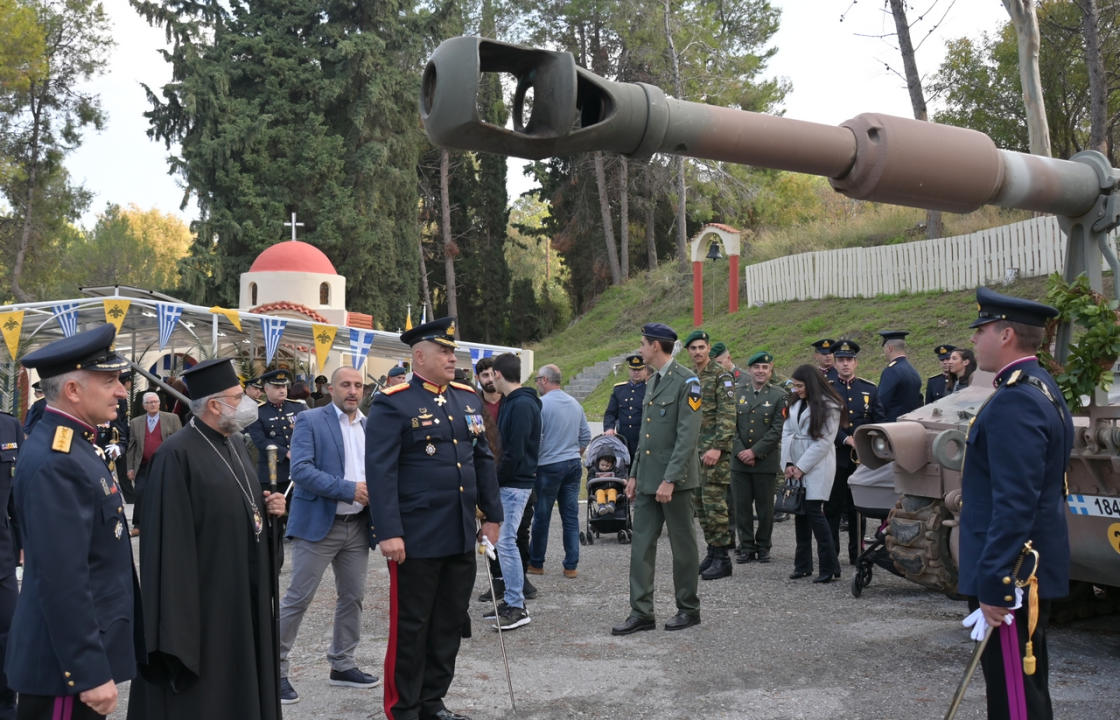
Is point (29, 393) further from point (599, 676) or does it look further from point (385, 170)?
point (385, 170)

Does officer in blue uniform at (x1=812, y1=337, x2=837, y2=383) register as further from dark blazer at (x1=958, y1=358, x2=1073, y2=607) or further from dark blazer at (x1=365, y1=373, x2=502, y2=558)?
dark blazer at (x1=958, y1=358, x2=1073, y2=607)

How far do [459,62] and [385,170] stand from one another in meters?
40.8

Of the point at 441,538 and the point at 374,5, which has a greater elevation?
the point at 374,5

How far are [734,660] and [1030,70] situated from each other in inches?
462

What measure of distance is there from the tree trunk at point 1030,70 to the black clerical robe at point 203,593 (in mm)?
12762

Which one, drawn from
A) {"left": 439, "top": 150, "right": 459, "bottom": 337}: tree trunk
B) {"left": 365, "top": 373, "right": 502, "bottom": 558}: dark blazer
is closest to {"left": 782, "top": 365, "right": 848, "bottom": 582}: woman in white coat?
{"left": 365, "top": 373, "right": 502, "bottom": 558}: dark blazer

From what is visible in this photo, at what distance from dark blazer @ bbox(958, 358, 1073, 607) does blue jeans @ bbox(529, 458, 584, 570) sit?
5175 millimetres

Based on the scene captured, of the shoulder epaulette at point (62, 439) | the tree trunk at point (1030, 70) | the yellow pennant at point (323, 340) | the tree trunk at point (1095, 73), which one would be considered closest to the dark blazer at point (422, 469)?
the shoulder epaulette at point (62, 439)

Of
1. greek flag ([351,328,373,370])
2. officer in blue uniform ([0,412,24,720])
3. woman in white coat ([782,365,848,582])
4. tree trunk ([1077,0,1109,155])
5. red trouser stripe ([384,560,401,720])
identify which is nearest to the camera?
officer in blue uniform ([0,412,24,720])

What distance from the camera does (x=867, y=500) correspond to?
24.3ft

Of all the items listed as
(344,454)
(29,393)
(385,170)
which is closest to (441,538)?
(344,454)

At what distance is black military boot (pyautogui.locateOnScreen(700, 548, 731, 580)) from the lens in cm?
894

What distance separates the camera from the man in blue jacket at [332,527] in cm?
577

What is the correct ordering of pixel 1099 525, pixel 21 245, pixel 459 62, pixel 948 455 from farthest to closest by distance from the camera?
pixel 21 245 < pixel 948 455 < pixel 1099 525 < pixel 459 62
